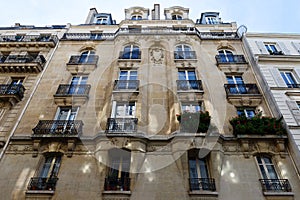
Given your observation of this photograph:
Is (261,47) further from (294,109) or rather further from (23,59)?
(23,59)

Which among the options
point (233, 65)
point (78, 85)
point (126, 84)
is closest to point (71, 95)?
point (78, 85)

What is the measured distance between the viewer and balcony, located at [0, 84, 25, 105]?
37.6 feet

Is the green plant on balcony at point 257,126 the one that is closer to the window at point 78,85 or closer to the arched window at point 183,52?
the arched window at point 183,52

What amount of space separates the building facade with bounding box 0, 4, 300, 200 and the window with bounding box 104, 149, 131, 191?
0.04 metres

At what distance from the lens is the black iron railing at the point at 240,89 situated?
1190 centimetres

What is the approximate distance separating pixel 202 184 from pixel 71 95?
7924 mm

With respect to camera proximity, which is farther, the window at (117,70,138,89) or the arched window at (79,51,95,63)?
the arched window at (79,51,95,63)

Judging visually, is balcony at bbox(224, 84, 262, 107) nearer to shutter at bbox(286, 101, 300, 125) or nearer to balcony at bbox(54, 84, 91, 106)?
shutter at bbox(286, 101, 300, 125)

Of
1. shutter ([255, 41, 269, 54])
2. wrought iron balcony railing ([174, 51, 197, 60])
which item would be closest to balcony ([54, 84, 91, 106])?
wrought iron balcony railing ([174, 51, 197, 60])

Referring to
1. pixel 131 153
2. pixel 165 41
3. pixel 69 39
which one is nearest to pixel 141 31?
pixel 165 41

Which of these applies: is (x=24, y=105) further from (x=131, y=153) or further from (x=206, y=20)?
(x=206, y=20)

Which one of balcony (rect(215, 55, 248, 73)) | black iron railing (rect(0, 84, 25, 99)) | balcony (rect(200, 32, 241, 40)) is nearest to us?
black iron railing (rect(0, 84, 25, 99))

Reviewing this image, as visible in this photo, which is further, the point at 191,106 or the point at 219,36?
the point at 219,36

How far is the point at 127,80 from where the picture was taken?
40.2 ft
